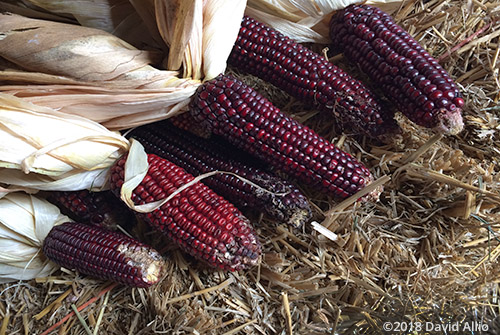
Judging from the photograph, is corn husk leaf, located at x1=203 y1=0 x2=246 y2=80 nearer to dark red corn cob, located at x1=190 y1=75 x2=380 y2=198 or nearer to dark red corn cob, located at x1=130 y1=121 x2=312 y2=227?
dark red corn cob, located at x1=190 y1=75 x2=380 y2=198

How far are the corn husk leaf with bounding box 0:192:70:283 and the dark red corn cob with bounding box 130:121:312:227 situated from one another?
26.5 inches

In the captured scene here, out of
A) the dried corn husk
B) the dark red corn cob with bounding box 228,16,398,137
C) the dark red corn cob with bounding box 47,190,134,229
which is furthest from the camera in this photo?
the dark red corn cob with bounding box 47,190,134,229

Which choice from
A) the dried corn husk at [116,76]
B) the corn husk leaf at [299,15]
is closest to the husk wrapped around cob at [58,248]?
the dried corn husk at [116,76]

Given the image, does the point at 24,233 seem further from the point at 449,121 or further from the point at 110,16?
the point at 449,121

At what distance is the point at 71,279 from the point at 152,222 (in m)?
0.65

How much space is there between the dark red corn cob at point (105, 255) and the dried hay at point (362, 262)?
0.50ft

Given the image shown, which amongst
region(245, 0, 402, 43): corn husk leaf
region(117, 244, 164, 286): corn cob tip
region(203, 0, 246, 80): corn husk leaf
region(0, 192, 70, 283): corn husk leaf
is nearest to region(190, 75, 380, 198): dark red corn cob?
region(203, 0, 246, 80): corn husk leaf

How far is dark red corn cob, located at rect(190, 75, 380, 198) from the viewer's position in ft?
6.53

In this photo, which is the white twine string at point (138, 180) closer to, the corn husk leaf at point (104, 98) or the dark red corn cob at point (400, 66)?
the corn husk leaf at point (104, 98)

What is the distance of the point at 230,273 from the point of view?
2143 mm

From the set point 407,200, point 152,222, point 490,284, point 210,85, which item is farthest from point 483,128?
point 152,222

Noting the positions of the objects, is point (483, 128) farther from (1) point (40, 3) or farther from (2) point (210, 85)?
(1) point (40, 3)

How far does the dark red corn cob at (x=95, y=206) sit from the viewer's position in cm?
222

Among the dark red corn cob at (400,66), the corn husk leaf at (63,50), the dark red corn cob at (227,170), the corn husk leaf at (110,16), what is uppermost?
the dark red corn cob at (400,66)
